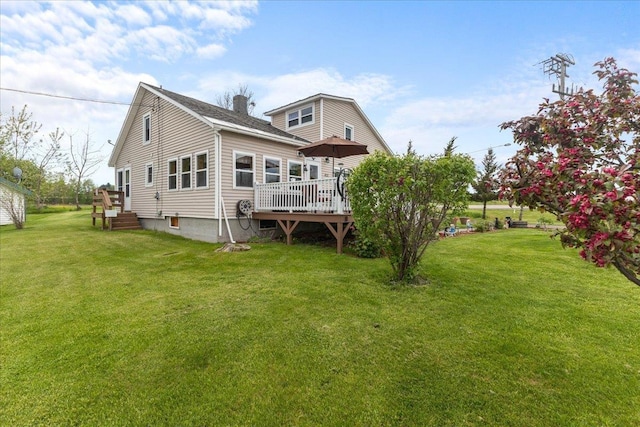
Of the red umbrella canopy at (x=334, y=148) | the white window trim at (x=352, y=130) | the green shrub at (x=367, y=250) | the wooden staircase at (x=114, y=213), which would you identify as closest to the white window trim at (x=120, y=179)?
the wooden staircase at (x=114, y=213)

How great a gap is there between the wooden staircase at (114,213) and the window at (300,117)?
8502 millimetres

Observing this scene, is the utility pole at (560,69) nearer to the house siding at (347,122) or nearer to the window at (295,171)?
the house siding at (347,122)

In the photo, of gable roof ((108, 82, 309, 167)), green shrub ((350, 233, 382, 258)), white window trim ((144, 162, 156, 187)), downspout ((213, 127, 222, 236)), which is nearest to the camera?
green shrub ((350, 233, 382, 258))

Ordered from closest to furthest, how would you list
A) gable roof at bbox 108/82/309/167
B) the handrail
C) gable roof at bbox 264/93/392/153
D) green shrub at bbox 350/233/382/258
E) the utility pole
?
green shrub at bbox 350/233/382/258 < gable roof at bbox 108/82/309/167 < the handrail < gable roof at bbox 264/93/392/153 < the utility pole

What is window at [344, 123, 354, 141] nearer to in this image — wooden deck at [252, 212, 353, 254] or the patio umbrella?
the patio umbrella

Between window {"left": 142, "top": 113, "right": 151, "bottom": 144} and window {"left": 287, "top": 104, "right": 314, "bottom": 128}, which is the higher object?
window {"left": 287, "top": 104, "right": 314, "bottom": 128}

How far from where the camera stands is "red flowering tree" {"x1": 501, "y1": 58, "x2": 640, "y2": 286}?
1537 mm

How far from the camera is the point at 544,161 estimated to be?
225 centimetres

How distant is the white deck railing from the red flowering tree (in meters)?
5.04

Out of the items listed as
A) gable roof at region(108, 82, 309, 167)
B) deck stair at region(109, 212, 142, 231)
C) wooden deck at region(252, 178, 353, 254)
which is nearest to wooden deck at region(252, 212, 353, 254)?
wooden deck at region(252, 178, 353, 254)

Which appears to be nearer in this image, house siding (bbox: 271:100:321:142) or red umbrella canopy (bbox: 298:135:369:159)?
red umbrella canopy (bbox: 298:135:369:159)

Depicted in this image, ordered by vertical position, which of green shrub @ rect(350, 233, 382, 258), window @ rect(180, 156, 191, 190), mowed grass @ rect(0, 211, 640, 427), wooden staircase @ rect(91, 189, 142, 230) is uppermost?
window @ rect(180, 156, 191, 190)

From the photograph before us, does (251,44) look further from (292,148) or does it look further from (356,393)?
(356,393)

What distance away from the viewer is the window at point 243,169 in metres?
9.88
